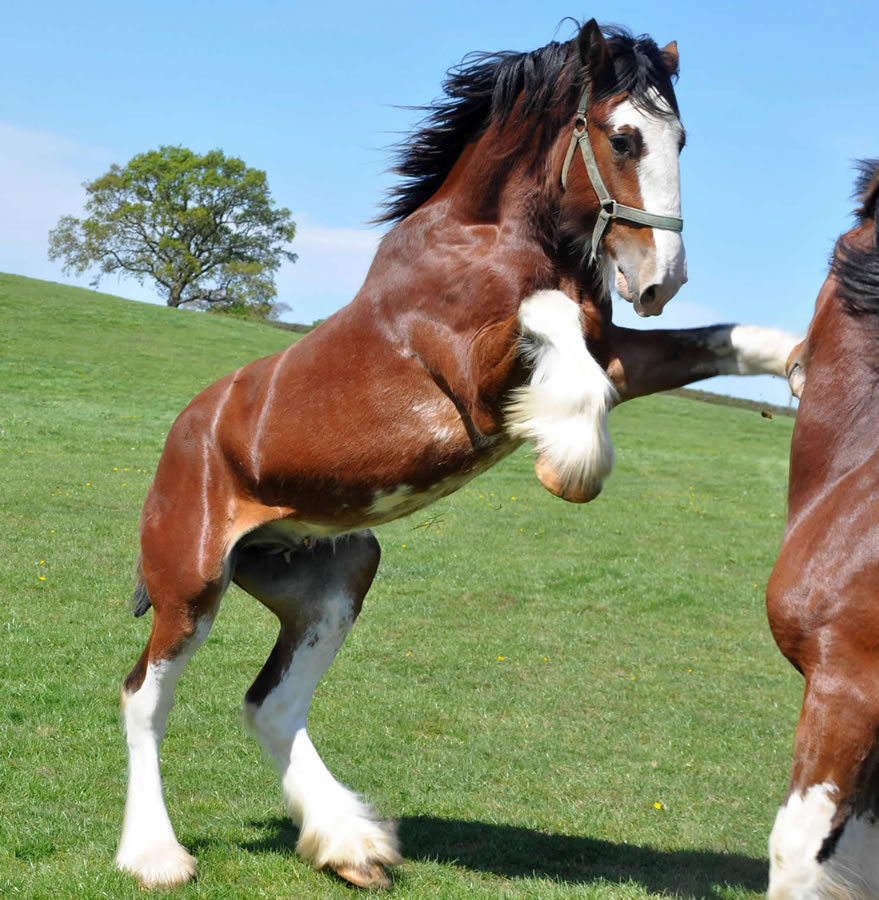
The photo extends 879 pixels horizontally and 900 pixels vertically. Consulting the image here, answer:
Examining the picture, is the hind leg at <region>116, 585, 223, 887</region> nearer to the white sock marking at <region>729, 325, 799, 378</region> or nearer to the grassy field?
the grassy field

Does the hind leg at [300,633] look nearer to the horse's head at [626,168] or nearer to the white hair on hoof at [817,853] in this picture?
the horse's head at [626,168]

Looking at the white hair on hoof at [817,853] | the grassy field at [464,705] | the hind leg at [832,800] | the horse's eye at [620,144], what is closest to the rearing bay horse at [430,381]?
the horse's eye at [620,144]

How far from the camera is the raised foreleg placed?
13.3ft

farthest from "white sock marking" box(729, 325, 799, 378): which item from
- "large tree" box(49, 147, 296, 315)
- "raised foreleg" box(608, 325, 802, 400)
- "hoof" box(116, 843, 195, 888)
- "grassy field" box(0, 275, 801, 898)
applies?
"large tree" box(49, 147, 296, 315)

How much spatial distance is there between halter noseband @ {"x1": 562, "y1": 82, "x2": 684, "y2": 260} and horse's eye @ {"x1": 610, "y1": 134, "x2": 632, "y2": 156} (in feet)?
0.32

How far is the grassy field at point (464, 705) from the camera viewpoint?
5371mm

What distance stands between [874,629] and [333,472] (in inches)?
96.6

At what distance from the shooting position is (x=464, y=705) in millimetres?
8484

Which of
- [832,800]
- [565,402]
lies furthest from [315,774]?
[832,800]

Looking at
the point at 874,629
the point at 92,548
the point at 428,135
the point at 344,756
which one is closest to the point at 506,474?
the point at 92,548

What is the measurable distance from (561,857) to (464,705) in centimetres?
300

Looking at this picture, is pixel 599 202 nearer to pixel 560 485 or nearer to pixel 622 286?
pixel 622 286

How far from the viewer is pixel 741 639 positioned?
11.1 meters

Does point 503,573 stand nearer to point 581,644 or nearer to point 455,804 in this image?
point 581,644
